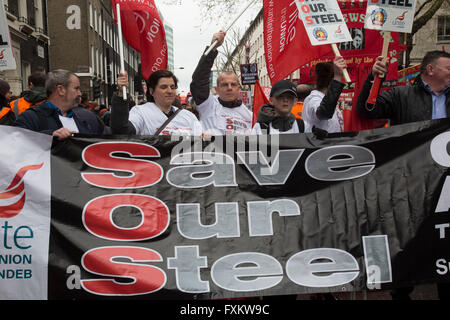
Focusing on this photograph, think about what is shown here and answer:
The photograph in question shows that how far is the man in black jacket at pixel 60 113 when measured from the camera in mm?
3711

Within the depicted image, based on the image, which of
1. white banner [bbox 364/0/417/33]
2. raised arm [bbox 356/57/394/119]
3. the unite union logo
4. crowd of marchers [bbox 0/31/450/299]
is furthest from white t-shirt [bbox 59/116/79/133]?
white banner [bbox 364/0/417/33]

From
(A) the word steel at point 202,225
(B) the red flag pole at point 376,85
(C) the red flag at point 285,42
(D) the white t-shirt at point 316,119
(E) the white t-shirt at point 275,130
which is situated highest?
(C) the red flag at point 285,42

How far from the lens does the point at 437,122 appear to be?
143 inches

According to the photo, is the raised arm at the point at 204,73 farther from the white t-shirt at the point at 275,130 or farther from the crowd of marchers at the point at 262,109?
the white t-shirt at the point at 275,130

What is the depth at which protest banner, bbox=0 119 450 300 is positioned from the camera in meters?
3.29

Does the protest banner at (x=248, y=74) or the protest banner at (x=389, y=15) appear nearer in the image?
the protest banner at (x=389, y=15)

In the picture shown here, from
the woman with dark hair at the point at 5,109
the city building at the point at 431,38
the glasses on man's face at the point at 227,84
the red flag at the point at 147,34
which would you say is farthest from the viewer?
the city building at the point at 431,38

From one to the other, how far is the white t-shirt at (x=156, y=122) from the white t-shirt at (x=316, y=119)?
99cm

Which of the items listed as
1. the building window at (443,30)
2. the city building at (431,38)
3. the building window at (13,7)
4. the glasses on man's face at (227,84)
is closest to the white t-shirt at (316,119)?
the glasses on man's face at (227,84)

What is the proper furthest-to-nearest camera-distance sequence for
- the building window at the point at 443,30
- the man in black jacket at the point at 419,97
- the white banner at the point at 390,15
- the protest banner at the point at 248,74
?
the building window at the point at 443,30, the protest banner at the point at 248,74, the white banner at the point at 390,15, the man in black jacket at the point at 419,97

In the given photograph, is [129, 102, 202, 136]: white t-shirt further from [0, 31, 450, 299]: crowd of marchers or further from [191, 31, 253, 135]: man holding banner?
[191, 31, 253, 135]: man holding banner

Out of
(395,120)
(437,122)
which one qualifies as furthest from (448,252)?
Result: (395,120)
